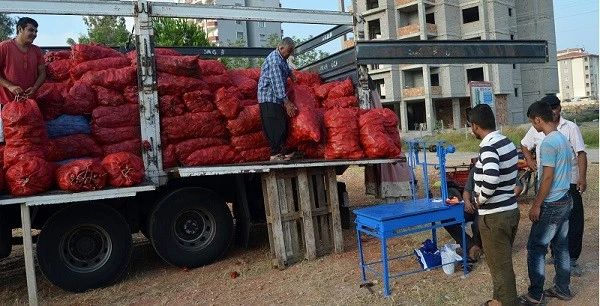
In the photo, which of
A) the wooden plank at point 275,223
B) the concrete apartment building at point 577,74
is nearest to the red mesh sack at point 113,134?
the wooden plank at point 275,223

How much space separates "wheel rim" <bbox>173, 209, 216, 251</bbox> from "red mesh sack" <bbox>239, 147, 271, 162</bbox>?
2.68ft

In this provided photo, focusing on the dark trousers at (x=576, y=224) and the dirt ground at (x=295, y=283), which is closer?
the dirt ground at (x=295, y=283)

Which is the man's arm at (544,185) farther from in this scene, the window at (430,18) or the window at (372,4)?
the window at (372,4)

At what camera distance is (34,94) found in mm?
5406

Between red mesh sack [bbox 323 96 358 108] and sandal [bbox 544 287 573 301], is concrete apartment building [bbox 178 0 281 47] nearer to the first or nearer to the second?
red mesh sack [bbox 323 96 358 108]

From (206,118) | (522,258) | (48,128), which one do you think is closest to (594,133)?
(522,258)

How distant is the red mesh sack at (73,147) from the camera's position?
535cm

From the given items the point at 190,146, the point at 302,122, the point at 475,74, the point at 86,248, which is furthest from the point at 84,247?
the point at 475,74

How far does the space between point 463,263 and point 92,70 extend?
462cm

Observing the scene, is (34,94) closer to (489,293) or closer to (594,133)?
(489,293)

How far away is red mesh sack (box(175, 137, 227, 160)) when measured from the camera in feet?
19.4

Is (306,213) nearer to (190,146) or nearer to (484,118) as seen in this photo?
(190,146)

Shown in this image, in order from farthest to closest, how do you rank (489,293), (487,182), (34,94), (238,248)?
(238,248), (34,94), (489,293), (487,182)

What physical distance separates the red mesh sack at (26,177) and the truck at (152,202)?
95 millimetres
